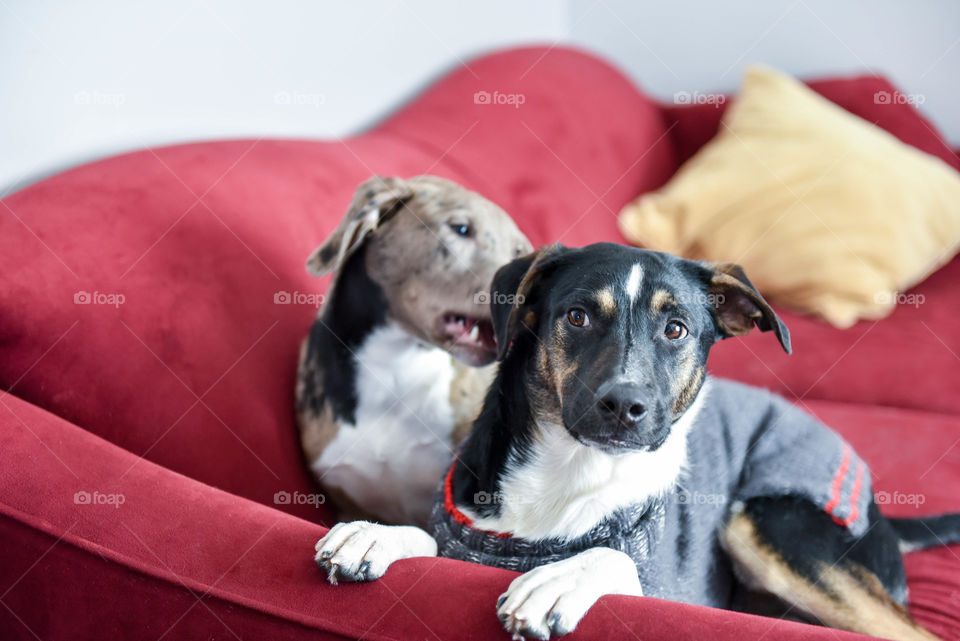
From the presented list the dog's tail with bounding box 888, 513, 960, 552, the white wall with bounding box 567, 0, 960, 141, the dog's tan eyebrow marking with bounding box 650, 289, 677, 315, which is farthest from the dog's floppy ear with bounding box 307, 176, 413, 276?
the white wall with bounding box 567, 0, 960, 141

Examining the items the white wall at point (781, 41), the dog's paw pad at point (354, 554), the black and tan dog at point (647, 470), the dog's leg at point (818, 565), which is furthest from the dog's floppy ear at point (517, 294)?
the white wall at point (781, 41)

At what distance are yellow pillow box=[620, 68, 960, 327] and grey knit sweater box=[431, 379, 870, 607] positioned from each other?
1.33 meters

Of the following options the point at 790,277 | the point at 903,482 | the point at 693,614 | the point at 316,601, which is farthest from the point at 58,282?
the point at 790,277

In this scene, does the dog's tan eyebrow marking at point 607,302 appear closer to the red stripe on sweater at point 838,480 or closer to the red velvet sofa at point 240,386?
the red velvet sofa at point 240,386

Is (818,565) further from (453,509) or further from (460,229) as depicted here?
(460,229)

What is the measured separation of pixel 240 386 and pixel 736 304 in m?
1.00

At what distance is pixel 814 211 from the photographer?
312 cm

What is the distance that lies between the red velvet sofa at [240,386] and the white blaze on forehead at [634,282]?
21.4 inches

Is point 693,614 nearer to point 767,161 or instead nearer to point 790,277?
point 790,277

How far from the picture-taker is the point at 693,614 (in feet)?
3.26

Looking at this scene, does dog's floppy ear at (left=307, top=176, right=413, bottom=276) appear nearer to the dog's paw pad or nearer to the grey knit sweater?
the grey knit sweater

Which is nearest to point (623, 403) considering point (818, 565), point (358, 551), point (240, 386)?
point (358, 551)

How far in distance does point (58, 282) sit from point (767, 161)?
268cm

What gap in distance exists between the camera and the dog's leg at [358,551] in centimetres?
108
